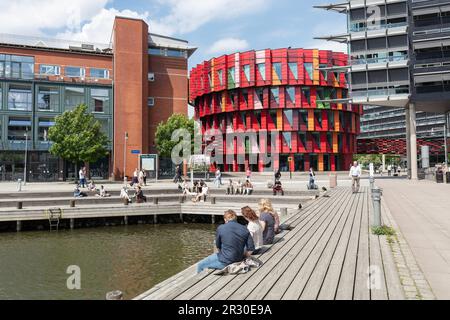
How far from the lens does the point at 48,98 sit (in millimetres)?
46906

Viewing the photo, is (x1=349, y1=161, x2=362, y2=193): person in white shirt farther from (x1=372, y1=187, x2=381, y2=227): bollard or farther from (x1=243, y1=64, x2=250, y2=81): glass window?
(x1=243, y1=64, x2=250, y2=81): glass window

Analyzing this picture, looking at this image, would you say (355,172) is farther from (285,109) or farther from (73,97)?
(73,97)

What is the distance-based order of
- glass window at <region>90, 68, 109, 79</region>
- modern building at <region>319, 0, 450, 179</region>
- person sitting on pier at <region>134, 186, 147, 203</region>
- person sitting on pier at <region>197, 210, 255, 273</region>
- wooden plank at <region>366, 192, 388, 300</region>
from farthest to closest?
1. glass window at <region>90, 68, 109, 79</region>
2. modern building at <region>319, 0, 450, 179</region>
3. person sitting on pier at <region>134, 186, 147, 203</region>
4. person sitting on pier at <region>197, 210, 255, 273</region>
5. wooden plank at <region>366, 192, 388, 300</region>

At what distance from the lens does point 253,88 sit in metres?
59.9

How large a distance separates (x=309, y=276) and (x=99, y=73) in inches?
2017

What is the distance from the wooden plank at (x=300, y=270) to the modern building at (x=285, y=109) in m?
48.3

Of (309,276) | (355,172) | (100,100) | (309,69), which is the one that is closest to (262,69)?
(309,69)

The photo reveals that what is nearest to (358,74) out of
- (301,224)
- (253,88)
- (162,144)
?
(253,88)

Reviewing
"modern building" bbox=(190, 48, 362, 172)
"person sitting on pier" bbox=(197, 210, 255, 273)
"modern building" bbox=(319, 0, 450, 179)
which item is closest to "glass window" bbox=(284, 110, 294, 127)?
"modern building" bbox=(190, 48, 362, 172)

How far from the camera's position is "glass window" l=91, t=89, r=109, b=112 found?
48812 millimetres

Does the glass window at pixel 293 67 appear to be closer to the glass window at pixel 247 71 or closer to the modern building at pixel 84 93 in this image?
the glass window at pixel 247 71

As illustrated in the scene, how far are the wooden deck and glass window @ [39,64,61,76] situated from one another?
48.9m
